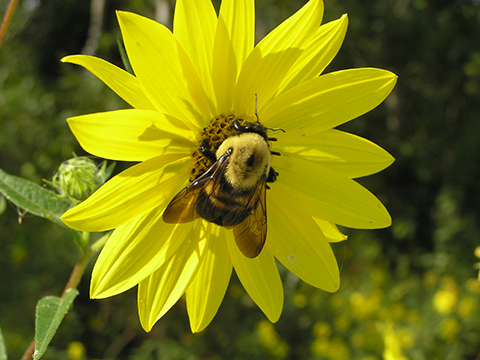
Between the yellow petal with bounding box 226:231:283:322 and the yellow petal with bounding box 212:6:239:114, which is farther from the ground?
the yellow petal with bounding box 212:6:239:114

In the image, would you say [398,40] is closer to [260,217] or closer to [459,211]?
[459,211]

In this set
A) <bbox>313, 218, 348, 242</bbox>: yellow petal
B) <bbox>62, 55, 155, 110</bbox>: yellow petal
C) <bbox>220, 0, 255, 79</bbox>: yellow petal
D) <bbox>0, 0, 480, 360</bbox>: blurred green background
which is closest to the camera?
<bbox>62, 55, 155, 110</bbox>: yellow petal

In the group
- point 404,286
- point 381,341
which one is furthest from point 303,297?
point 404,286

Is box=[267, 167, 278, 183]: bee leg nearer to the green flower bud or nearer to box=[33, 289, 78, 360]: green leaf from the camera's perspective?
the green flower bud

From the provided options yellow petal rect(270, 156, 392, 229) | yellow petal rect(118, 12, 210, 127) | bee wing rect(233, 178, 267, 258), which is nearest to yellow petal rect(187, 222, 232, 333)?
bee wing rect(233, 178, 267, 258)

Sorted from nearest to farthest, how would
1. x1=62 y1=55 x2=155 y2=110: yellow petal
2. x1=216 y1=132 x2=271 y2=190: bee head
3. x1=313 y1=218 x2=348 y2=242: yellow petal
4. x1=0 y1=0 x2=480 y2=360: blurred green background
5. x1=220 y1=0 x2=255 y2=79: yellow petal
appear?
x1=62 y1=55 x2=155 y2=110: yellow petal
x1=220 y1=0 x2=255 y2=79: yellow petal
x1=216 y1=132 x2=271 y2=190: bee head
x1=313 y1=218 x2=348 y2=242: yellow petal
x1=0 y1=0 x2=480 y2=360: blurred green background

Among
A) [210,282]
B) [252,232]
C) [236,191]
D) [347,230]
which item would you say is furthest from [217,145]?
[347,230]

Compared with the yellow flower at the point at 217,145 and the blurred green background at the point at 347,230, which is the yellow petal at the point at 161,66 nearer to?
the yellow flower at the point at 217,145

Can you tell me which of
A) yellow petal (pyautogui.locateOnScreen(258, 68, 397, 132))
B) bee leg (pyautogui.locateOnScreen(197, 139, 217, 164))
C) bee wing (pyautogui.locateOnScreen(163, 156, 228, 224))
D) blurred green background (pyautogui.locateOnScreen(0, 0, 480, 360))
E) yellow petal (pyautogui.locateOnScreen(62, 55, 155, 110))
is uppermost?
yellow petal (pyautogui.locateOnScreen(62, 55, 155, 110))

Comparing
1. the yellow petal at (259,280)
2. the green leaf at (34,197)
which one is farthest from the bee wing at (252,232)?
the green leaf at (34,197)
